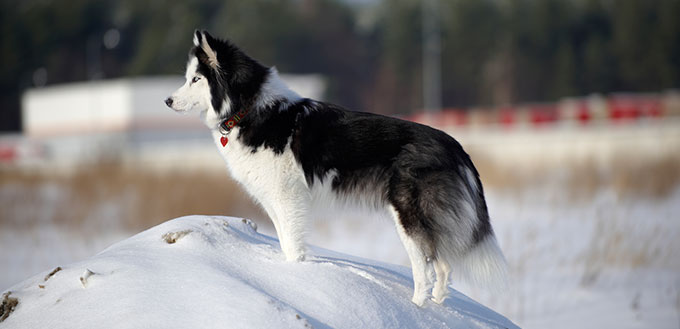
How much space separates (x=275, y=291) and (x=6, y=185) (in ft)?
48.7

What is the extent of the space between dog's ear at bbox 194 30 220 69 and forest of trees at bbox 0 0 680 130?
1968 inches

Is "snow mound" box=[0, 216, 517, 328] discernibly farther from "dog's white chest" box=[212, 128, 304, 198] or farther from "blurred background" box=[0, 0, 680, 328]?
"blurred background" box=[0, 0, 680, 328]

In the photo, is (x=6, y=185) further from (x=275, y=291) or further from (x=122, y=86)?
(x=122, y=86)

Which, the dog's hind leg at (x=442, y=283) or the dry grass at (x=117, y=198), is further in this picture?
the dry grass at (x=117, y=198)

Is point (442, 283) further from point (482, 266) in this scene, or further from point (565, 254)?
point (565, 254)

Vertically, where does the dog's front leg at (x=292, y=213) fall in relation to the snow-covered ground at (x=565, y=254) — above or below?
above

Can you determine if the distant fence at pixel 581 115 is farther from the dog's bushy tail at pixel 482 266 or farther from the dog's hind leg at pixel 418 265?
the dog's hind leg at pixel 418 265

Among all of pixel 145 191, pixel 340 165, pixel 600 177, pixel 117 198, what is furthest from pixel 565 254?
pixel 117 198

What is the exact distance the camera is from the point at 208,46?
4.76 m

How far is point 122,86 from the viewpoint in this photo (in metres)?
42.7

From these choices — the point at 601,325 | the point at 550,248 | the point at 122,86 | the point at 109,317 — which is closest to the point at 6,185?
the point at 550,248

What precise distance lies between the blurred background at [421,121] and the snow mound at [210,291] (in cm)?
113

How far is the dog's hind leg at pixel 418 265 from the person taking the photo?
435 cm

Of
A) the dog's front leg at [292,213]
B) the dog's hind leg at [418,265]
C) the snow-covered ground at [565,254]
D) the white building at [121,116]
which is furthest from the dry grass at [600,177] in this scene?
the white building at [121,116]
